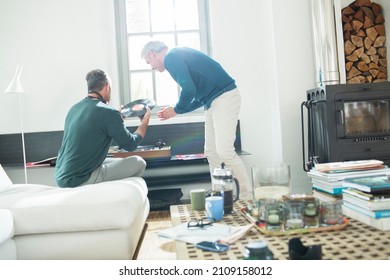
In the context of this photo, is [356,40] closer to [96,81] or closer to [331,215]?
[96,81]

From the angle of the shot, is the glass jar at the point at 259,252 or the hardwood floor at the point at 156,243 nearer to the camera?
the glass jar at the point at 259,252

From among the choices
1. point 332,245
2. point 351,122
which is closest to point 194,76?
point 351,122

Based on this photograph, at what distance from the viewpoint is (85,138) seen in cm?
185

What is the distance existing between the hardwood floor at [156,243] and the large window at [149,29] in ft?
3.62

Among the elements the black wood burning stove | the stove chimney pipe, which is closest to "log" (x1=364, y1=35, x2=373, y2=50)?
the stove chimney pipe

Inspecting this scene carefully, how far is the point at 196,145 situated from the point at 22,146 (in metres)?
1.31

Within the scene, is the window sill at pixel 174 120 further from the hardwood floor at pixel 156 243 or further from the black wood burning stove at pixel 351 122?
the black wood burning stove at pixel 351 122

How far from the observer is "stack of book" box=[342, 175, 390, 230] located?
3.26 ft

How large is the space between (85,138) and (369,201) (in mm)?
1283

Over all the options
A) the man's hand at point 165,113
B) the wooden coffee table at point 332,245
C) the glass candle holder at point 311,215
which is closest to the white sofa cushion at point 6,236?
the wooden coffee table at point 332,245

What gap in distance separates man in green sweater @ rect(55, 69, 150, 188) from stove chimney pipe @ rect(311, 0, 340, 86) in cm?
146

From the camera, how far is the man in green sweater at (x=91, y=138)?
6.10ft

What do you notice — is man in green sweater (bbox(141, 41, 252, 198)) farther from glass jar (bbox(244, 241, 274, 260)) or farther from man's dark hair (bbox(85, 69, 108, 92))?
glass jar (bbox(244, 241, 274, 260))

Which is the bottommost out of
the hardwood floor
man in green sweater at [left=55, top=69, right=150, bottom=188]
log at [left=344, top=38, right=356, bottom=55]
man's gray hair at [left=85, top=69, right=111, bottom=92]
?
the hardwood floor
